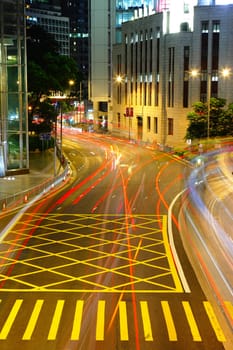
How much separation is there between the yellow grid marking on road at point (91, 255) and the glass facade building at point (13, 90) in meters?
19.2

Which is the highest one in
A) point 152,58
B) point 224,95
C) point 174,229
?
point 152,58

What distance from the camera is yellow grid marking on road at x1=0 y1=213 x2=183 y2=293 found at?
68.0 feet

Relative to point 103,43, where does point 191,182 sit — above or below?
below

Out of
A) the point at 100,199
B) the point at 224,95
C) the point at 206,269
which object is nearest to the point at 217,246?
the point at 206,269

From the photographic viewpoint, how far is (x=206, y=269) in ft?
73.5

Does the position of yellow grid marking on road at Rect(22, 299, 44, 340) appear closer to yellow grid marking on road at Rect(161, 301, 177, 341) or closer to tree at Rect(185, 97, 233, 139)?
yellow grid marking on road at Rect(161, 301, 177, 341)

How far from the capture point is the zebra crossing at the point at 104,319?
1562 centimetres

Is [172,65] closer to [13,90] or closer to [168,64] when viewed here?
[168,64]

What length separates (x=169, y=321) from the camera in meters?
16.8

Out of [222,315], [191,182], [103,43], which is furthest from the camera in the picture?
[103,43]

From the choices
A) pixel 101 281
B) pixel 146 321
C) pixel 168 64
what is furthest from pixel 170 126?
pixel 146 321

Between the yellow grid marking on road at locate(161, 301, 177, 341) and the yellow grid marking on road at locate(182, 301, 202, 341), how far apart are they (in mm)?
530

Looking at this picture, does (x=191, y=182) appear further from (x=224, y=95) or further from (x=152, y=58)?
(x=152, y=58)

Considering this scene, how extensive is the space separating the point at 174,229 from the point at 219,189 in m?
14.8
